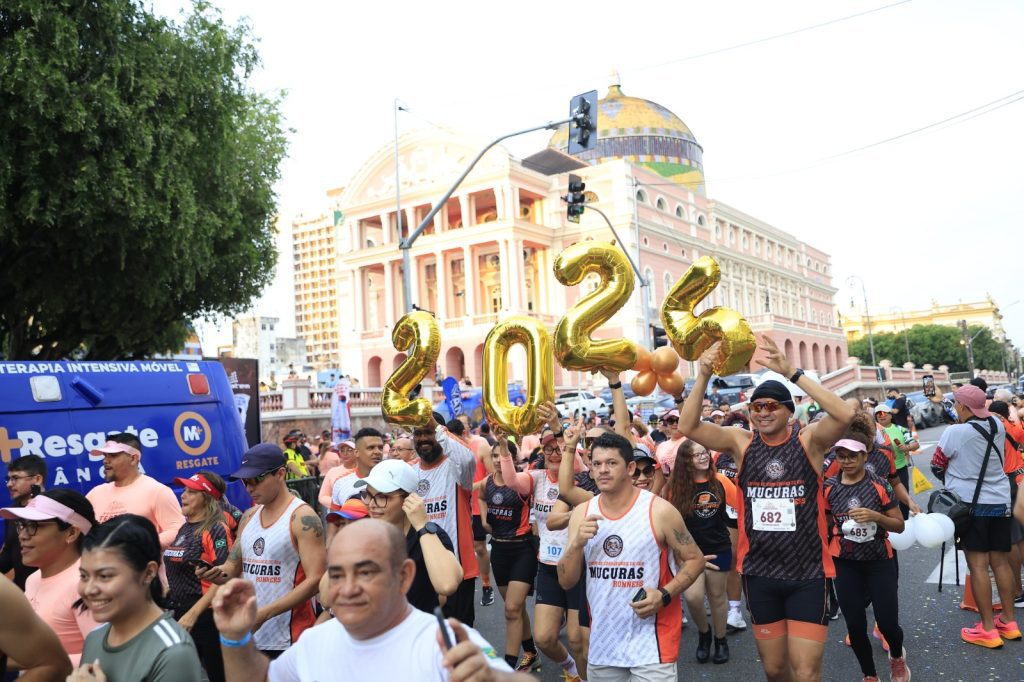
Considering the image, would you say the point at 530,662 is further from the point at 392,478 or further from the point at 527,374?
the point at 392,478

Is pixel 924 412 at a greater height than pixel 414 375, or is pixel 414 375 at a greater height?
pixel 414 375

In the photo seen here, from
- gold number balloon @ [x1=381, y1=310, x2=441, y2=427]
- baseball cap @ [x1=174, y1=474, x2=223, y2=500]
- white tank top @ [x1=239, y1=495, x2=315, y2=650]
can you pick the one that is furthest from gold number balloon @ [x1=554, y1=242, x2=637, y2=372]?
baseball cap @ [x1=174, y1=474, x2=223, y2=500]

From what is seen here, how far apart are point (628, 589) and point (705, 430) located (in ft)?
3.28

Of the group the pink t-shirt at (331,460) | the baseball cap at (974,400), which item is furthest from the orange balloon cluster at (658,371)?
the pink t-shirt at (331,460)

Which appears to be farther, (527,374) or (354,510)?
(527,374)

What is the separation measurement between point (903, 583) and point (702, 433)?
460 cm

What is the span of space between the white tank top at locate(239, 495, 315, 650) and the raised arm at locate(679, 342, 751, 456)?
6.76ft

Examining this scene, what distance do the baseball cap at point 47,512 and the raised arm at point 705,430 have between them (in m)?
2.84

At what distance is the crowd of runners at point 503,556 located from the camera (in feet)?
8.24

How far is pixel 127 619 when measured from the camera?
2.66 metres

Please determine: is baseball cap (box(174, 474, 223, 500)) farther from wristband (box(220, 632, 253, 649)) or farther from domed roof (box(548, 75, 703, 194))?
domed roof (box(548, 75, 703, 194))

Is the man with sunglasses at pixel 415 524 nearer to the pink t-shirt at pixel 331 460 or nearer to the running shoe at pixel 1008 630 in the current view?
the running shoe at pixel 1008 630

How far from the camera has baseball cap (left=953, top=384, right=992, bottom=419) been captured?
647 cm

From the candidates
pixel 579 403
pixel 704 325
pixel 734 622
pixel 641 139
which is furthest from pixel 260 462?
pixel 641 139
